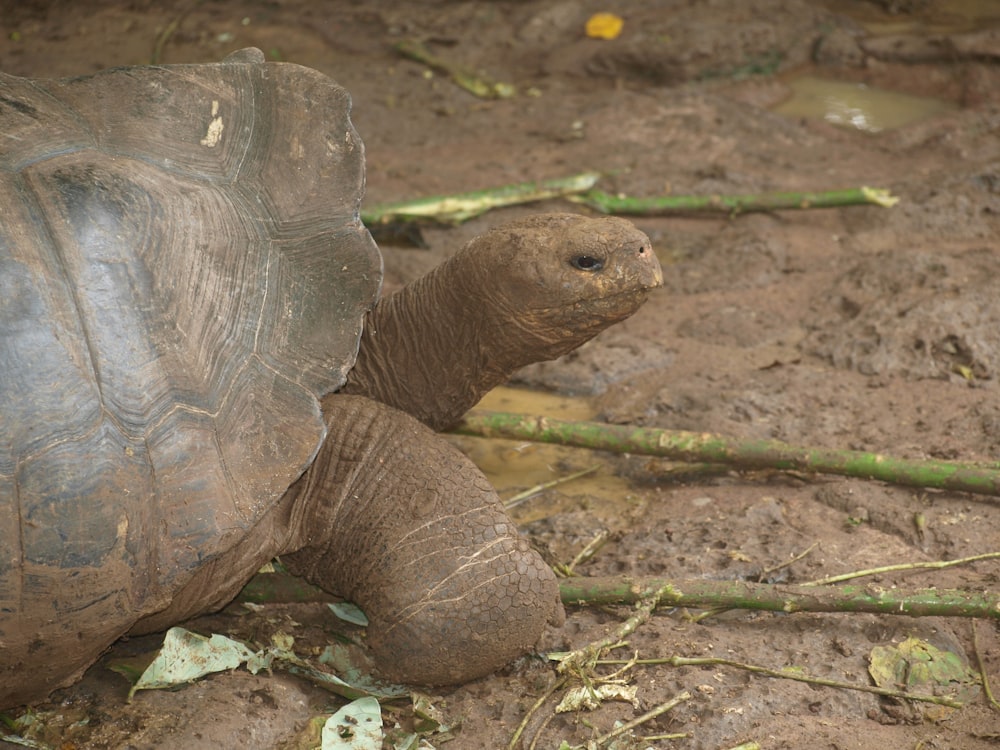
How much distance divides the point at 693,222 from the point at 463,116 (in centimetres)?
218

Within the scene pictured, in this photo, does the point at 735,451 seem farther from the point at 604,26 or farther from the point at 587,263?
the point at 604,26

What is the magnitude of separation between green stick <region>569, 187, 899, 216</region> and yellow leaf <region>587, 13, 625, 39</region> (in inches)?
112

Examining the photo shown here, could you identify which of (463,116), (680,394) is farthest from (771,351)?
(463,116)

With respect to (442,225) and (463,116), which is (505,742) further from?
(463,116)

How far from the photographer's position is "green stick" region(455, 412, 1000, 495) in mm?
3730

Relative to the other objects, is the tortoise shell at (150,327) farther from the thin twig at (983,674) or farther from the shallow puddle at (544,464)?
the thin twig at (983,674)

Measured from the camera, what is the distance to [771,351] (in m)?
4.89

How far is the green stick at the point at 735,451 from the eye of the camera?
3730 millimetres

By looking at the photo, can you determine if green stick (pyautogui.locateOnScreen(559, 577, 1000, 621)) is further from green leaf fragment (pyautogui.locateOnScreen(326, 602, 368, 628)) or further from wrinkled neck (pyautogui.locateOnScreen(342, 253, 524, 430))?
wrinkled neck (pyautogui.locateOnScreen(342, 253, 524, 430))

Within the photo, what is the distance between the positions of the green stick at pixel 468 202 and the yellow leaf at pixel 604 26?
8.67 ft

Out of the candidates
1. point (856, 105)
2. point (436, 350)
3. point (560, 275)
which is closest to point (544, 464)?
point (436, 350)

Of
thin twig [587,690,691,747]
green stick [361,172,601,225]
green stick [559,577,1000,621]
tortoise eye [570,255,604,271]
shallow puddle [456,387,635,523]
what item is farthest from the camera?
green stick [361,172,601,225]

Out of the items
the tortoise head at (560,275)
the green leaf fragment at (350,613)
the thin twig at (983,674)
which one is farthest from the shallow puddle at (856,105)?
the green leaf fragment at (350,613)

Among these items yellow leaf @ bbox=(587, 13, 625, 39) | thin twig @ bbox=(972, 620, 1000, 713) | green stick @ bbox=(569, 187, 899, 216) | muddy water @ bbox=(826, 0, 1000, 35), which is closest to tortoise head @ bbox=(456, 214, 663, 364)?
thin twig @ bbox=(972, 620, 1000, 713)
